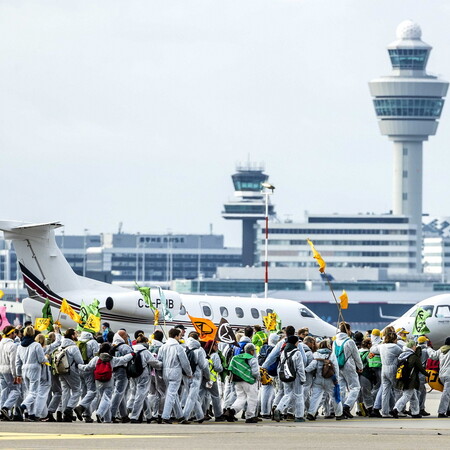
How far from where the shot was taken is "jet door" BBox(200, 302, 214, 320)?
2073 inches

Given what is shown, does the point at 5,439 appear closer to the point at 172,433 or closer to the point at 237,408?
the point at 172,433

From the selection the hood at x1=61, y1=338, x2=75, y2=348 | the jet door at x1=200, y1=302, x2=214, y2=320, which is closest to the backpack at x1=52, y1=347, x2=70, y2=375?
the hood at x1=61, y1=338, x2=75, y2=348

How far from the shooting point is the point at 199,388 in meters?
31.0

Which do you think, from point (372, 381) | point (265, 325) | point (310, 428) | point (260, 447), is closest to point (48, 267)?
point (265, 325)

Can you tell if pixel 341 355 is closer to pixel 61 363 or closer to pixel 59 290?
pixel 61 363

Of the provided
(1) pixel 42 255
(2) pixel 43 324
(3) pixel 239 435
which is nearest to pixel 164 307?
(1) pixel 42 255

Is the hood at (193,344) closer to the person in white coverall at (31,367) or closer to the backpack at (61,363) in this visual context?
the backpack at (61,363)

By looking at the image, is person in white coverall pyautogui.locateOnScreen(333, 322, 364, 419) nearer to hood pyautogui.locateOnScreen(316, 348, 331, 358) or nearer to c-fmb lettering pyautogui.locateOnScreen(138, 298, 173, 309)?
hood pyautogui.locateOnScreen(316, 348, 331, 358)

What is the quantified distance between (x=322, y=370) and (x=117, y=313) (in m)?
18.3

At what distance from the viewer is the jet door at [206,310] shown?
5266 cm

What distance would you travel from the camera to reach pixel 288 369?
31.1 metres

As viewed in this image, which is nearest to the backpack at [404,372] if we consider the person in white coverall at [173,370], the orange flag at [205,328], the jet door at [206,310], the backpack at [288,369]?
the backpack at [288,369]

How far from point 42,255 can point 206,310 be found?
626 cm

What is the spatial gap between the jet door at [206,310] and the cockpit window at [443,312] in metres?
7.70
